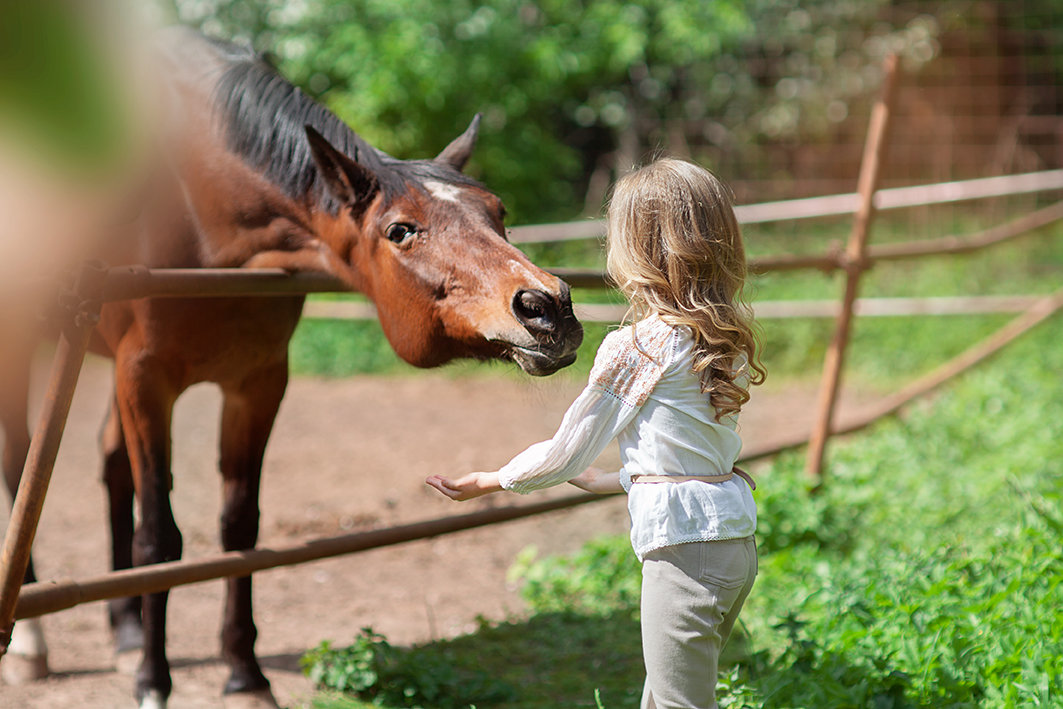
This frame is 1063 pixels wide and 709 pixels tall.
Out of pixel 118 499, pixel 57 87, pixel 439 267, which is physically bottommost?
pixel 118 499

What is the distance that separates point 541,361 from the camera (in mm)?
2119

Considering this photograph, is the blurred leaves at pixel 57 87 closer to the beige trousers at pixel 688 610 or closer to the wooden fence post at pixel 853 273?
the beige trousers at pixel 688 610

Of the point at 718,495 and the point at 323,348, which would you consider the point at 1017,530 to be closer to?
the point at 718,495

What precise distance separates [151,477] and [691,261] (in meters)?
1.84

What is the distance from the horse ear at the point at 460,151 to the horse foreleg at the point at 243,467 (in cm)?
87

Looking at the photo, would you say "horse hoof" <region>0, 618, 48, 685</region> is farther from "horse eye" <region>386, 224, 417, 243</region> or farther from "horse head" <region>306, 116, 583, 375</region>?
"horse eye" <region>386, 224, 417, 243</region>

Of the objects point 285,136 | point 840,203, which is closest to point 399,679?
point 285,136

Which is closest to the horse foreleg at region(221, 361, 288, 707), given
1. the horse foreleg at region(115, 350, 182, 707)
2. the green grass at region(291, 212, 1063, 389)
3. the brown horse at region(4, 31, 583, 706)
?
the brown horse at region(4, 31, 583, 706)

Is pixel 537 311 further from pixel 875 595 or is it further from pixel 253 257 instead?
pixel 875 595

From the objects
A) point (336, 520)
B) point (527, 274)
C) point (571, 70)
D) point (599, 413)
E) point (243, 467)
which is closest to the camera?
point (599, 413)

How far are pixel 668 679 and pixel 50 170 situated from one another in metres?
2.47

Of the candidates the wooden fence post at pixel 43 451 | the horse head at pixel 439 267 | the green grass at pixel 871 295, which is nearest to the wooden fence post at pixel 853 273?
the horse head at pixel 439 267

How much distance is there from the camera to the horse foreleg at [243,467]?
3000 mm

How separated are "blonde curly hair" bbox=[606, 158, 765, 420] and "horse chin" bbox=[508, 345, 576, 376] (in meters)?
0.32
